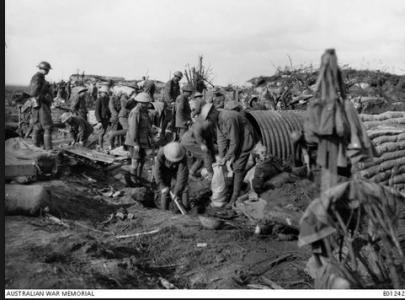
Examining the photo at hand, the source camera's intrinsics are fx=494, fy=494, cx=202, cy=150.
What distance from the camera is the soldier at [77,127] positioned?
12.3m

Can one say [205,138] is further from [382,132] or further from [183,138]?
[382,132]

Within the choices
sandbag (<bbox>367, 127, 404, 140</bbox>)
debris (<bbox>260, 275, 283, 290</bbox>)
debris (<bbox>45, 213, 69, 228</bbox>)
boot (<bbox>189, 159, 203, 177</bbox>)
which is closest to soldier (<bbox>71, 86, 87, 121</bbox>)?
boot (<bbox>189, 159, 203, 177</bbox>)

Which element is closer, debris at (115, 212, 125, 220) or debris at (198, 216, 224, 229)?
debris at (198, 216, 224, 229)

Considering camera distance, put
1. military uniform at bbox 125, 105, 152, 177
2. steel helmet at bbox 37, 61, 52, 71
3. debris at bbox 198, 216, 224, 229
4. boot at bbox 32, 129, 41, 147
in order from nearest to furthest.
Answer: debris at bbox 198, 216, 224, 229 → steel helmet at bbox 37, 61, 52, 71 → military uniform at bbox 125, 105, 152, 177 → boot at bbox 32, 129, 41, 147

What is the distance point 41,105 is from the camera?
959 cm

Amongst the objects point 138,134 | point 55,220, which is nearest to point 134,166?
point 138,134

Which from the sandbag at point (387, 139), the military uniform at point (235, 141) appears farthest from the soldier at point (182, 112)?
the sandbag at point (387, 139)

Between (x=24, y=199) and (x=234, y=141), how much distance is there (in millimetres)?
3480

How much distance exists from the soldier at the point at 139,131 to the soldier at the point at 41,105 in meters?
1.66

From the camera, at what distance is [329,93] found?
14.8 ft

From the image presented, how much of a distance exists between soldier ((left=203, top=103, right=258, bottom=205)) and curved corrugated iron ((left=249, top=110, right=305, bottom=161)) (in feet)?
4.69

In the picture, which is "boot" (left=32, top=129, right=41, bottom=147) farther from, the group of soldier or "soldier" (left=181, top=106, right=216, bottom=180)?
"soldier" (left=181, top=106, right=216, bottom=180)

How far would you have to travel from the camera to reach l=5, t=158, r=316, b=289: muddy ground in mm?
5238

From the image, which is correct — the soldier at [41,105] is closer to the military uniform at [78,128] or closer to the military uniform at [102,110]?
the military uniform at [78,128]
